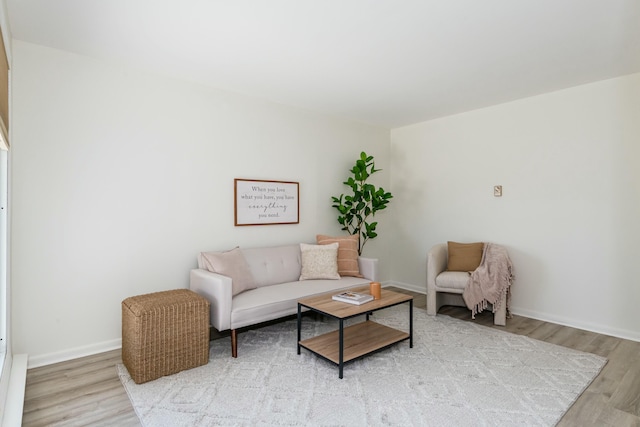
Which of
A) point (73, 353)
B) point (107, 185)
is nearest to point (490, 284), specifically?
point (107, 185)

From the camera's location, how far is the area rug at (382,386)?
210 cm

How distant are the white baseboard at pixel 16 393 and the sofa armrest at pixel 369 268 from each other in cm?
296

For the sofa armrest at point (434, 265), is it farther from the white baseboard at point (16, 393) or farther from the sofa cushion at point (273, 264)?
the white baseboard at point (16, 393)

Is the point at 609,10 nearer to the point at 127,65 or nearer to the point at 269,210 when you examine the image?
the point at 269,210

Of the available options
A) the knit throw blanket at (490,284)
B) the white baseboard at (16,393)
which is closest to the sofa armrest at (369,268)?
the knit throw blanket at (490,284)

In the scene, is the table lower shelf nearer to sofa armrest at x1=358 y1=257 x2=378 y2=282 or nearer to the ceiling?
sofa armrest at x1=358 y1=257 x2=378 y2=282

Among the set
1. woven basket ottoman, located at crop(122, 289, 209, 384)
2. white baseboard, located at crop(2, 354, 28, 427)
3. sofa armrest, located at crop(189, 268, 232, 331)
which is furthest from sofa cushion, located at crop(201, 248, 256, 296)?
white baseboard, located at crop(2, 354, 28, 427)

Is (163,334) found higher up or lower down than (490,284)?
lower down

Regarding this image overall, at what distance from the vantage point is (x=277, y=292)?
3330 mm

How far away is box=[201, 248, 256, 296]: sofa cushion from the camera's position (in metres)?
3.22

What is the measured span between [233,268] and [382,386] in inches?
63.6

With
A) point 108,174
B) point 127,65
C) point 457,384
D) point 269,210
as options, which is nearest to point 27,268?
point 108,174

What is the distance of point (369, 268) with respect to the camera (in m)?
3.98

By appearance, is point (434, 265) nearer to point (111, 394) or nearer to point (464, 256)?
point (464, 256)
